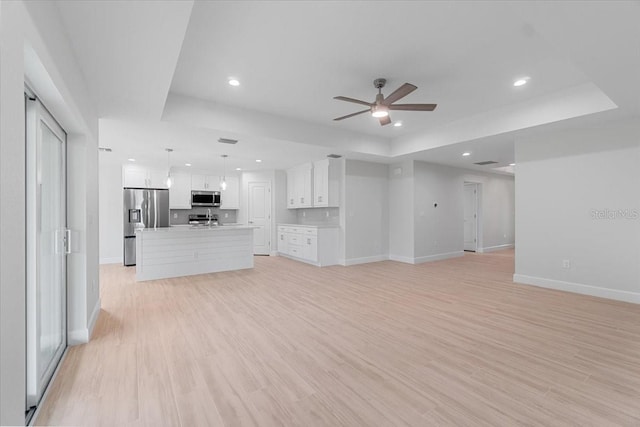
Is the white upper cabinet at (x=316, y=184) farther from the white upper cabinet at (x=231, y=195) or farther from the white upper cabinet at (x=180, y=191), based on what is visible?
the white upper cabinet at (x=180, y=191)

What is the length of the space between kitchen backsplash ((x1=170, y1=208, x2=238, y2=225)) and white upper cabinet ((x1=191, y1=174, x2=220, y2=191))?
0.64m

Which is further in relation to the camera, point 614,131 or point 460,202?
point 460,202

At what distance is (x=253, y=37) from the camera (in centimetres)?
261

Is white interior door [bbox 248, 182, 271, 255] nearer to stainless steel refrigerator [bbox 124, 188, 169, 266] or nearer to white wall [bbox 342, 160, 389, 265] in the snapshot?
stainless steel refrigerator [bbox 124, 188, 169, 266]

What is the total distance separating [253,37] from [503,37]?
235 centimetres

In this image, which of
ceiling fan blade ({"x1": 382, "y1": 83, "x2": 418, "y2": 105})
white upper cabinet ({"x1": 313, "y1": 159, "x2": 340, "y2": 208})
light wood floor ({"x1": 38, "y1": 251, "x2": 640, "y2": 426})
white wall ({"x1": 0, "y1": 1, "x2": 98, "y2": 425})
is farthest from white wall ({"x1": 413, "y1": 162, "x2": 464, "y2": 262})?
white wall ({"x1": 0, "y1": 1, "x2": 98, "y2": 425})

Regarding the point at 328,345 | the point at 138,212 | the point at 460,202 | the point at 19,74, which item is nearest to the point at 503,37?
the point at 328,345

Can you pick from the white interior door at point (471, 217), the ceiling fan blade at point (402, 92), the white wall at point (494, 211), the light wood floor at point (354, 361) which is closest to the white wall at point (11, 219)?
the light wood floor at point (354, 361)

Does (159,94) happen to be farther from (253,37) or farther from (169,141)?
(169,141)

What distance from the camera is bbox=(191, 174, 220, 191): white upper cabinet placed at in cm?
783

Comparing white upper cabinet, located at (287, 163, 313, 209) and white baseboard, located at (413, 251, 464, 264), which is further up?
white upper cabinet, located at (287, 163, 313, 209)

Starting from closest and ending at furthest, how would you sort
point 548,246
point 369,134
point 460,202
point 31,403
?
point 31,403 → point 548,246 → point 369,134 → point 460,202

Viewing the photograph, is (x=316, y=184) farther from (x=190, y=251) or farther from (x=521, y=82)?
(x=521, y=82)

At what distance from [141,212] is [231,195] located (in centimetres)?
239
